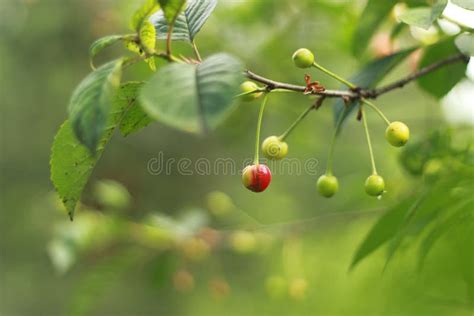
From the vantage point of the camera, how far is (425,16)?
0.93 m

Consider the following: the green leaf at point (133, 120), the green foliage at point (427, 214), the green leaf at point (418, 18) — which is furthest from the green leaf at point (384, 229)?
the green leaf at point (133, 120)

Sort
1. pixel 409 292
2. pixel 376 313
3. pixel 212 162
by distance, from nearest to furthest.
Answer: pixel 409 292
pixel 376 313
pixel 212 162

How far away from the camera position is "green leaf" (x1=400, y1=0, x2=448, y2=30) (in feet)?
2.84

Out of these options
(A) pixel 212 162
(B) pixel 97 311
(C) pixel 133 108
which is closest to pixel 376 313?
(C) pixel 133 108

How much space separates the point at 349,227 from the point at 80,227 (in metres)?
1.15

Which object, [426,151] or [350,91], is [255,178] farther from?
[426,151]

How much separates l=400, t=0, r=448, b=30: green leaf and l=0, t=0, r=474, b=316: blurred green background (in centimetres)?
34

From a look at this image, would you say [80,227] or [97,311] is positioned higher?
[80,227]

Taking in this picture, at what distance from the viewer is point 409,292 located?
1.83 meters

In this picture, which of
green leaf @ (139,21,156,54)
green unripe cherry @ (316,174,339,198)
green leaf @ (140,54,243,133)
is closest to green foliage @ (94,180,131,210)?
green unripe cherry @ (316,174,339,198)

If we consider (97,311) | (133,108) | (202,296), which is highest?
(133,108)

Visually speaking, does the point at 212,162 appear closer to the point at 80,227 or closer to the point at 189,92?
the point at 80,227

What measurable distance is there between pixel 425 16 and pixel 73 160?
59cm

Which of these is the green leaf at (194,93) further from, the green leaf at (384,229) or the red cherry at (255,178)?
the green leaf at (384,229)
